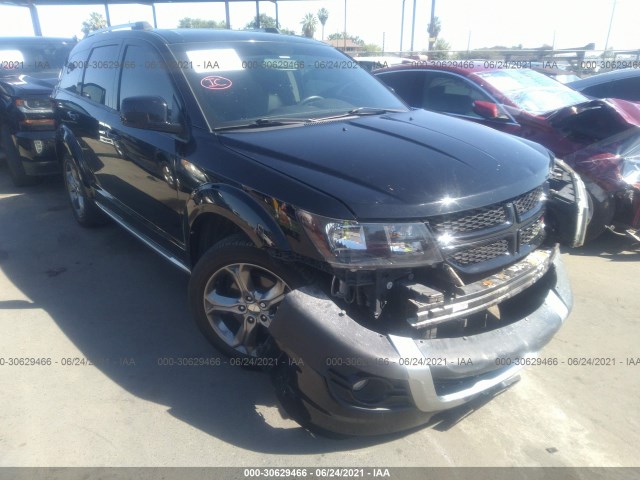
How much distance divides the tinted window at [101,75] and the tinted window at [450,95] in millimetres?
3634

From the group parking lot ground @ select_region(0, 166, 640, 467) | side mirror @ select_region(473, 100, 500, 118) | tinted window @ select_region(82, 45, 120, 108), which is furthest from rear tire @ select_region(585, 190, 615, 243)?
tinted window @ select_region(82, 45, 120, 108)

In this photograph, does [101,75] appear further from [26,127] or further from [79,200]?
[26,127]

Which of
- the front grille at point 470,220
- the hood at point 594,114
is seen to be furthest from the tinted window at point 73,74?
the hood at point 594,114

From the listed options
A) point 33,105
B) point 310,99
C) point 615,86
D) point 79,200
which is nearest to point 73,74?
point 79,200

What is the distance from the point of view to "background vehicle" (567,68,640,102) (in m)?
7.65

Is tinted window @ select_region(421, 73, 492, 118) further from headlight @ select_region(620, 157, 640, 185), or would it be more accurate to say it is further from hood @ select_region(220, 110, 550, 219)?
hood @ select_region(220, 110, 550, 219)

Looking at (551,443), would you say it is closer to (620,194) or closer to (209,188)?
(209,188)

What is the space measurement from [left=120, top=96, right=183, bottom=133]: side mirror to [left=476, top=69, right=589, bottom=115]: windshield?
4040 mm

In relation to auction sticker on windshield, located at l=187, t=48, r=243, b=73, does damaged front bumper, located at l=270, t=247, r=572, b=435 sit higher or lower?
lower

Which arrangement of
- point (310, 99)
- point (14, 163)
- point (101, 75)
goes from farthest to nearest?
point (14, 163) < point (101, 75) < point (310, 99)

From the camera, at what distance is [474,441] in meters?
2.55

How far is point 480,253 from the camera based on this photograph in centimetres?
246

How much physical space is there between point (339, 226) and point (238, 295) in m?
0.90

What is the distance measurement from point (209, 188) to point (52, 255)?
9.05 ft
